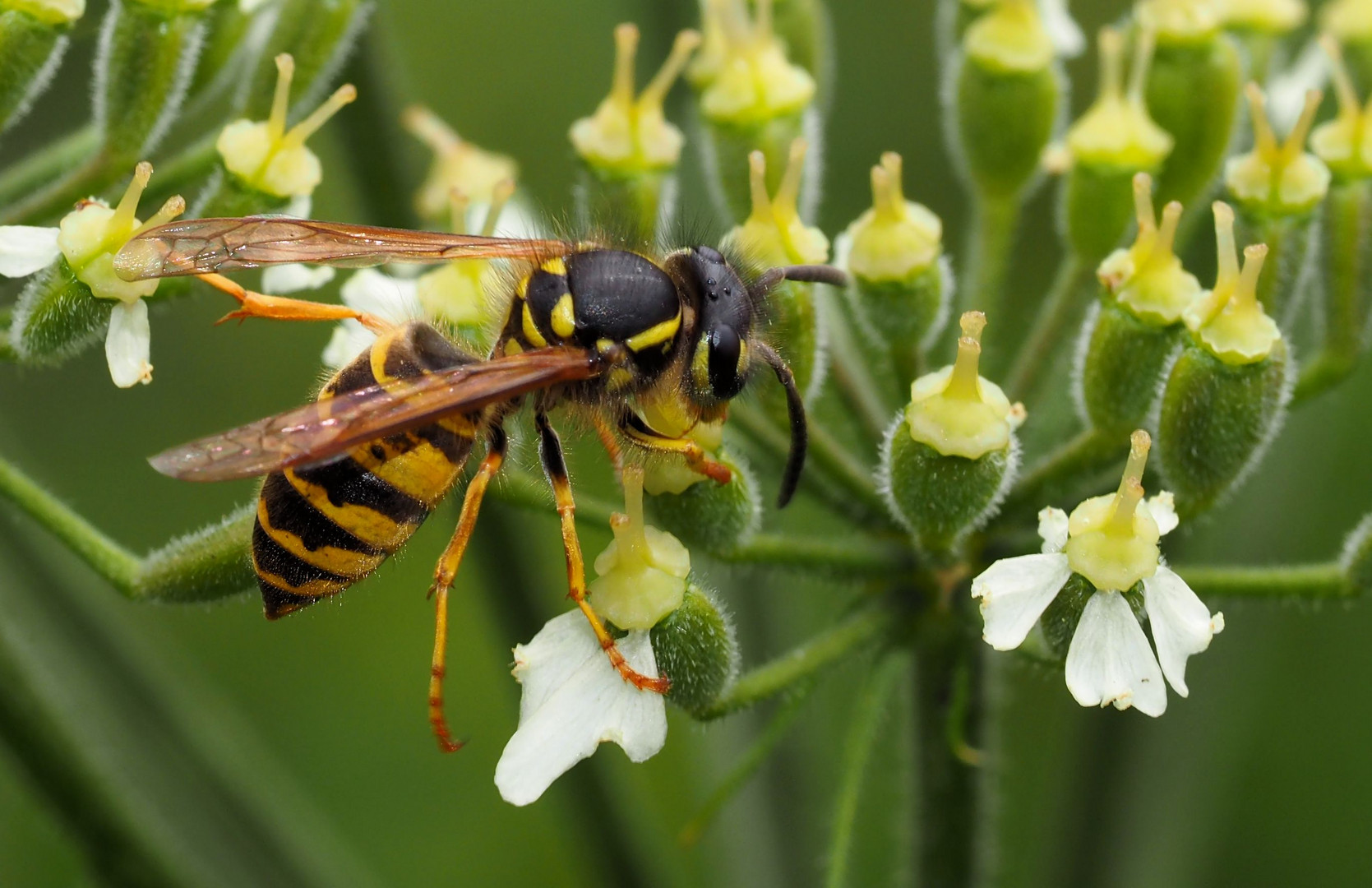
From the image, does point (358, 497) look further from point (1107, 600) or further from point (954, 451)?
point (1107, 600)

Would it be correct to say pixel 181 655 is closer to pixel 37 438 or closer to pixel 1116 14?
pixel 37 438

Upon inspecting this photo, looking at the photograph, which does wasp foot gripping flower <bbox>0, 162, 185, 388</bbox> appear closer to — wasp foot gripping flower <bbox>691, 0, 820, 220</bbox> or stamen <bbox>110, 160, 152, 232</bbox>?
stamen <bbox>110, 160, 152, 232</bbox>

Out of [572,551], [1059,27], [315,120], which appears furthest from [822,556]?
[1059,27]

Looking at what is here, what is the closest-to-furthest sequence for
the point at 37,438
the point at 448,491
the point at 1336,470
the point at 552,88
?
the point at 448,491
the point at 1336,470
the point at 37,438
the point at 552,88

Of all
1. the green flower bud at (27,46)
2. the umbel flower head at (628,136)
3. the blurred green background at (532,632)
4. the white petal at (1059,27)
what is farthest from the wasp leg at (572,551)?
the white petal at (1059,27)

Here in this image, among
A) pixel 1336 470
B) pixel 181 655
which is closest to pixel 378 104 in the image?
pixel 181 655

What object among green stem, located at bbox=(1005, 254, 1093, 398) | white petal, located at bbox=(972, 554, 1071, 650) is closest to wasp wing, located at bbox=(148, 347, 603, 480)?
white petal, located at bbox=(972, 554, 1071, 650)
